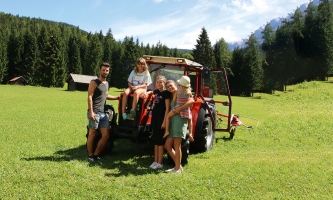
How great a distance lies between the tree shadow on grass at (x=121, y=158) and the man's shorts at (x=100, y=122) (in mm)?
788

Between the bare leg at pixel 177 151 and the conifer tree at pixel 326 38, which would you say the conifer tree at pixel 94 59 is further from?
the bare leg at pixel 177 151

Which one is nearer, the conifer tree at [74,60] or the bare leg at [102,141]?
the bare leg at [102,141]

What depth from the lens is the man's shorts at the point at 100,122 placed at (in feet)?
23.1

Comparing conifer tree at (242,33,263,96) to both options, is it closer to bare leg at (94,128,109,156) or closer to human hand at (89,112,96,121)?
bare leg at (94,128,109,156)

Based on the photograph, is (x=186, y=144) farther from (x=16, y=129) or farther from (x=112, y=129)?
(x=16, y=129)

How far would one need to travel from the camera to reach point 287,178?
21.2 ft

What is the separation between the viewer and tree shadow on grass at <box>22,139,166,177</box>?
21.5ft

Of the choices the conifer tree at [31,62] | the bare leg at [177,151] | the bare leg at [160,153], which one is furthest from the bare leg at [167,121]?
the conifer tree at [31,62]

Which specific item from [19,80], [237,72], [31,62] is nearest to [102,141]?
[237,72]

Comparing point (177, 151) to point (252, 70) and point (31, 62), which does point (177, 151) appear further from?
point (31, 62)

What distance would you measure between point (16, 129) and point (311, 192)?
32.5 ft

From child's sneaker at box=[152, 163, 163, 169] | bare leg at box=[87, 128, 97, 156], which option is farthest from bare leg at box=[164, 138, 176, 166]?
bare leg at box=[87, 128, 97, 156]

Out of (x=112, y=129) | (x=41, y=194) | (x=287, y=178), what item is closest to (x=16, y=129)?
(x=112, y=129)

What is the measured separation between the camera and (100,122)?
7.19 m
